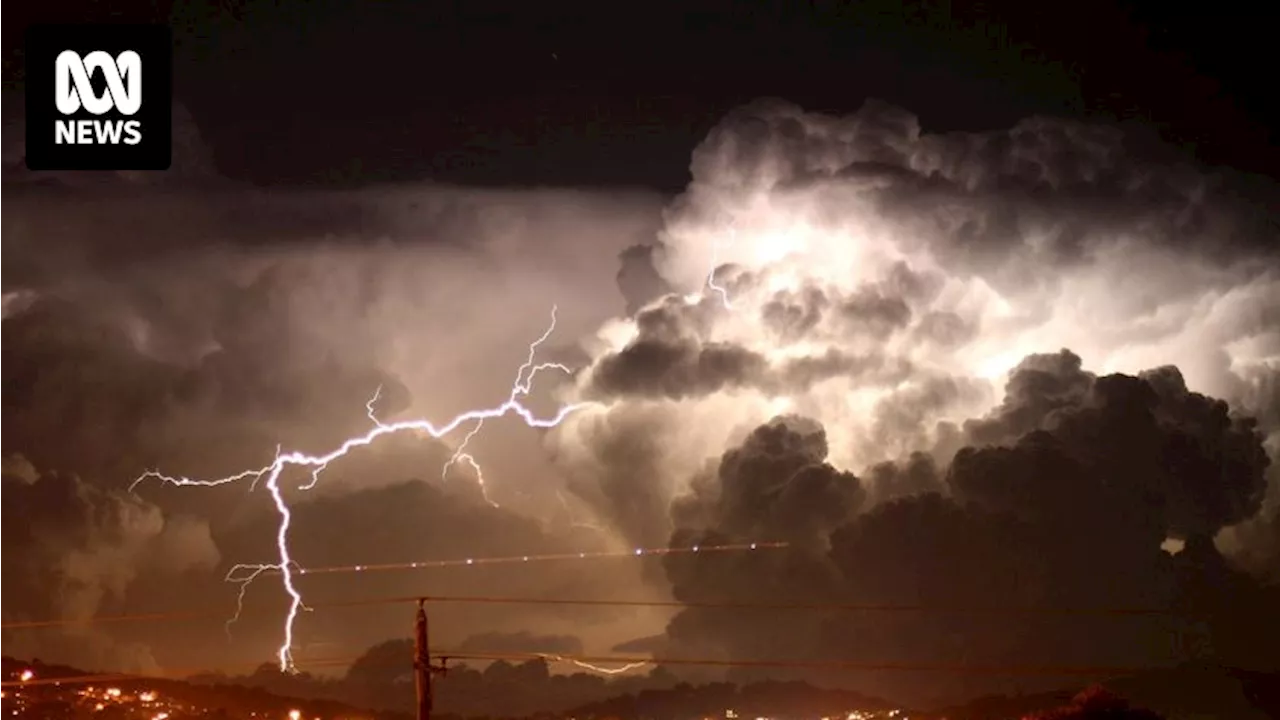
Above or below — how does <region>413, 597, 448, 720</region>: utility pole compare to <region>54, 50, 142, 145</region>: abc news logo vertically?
below

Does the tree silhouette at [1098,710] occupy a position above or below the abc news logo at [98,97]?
below

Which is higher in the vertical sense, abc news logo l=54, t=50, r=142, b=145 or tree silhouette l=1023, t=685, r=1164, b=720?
abc news logo l=54, t=50, r=142, b=145

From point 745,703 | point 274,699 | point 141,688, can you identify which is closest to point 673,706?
point 745,703

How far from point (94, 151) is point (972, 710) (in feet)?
160

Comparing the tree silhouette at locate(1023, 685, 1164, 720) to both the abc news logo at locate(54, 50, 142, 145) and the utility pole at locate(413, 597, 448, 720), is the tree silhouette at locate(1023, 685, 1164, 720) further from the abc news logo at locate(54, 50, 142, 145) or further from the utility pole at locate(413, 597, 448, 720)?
the abc news logo at locate(54, 50, 142, 145)

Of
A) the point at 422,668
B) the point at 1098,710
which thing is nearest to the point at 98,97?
the point at 422,668

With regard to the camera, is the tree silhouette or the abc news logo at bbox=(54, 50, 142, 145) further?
the tree silhouette

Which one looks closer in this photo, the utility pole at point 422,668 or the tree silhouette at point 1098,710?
the utility pole at point 422,668

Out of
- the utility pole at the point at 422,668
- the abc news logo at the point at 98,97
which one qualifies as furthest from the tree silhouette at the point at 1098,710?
the abc news logo at the point at 98,97

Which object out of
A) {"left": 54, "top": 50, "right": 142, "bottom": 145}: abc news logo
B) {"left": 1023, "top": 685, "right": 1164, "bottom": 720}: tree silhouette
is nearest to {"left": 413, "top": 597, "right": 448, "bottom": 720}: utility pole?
{"left": 54, "top": 50, "right": 142, "bottom": 145}: abc news logo

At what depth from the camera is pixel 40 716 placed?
35969 millimetres

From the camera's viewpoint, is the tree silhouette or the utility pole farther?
the tree silhouette

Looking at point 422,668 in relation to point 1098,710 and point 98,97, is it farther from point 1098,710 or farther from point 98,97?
point 1098,710

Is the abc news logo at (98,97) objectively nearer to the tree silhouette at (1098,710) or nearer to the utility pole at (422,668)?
the utility pole at (422,668)
